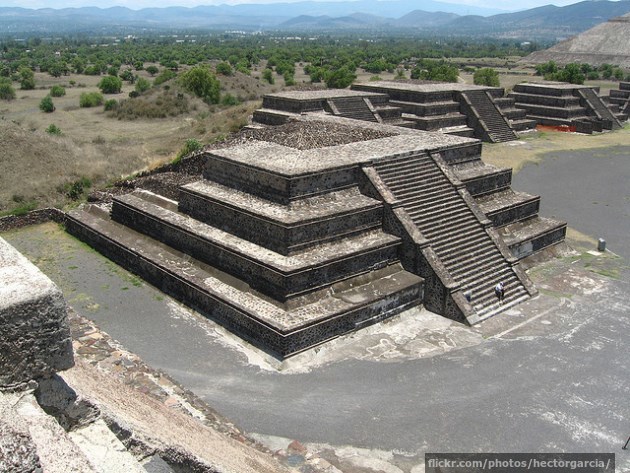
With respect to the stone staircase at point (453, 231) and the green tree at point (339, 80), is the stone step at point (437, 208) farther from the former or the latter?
the green tree at point (339, 80)

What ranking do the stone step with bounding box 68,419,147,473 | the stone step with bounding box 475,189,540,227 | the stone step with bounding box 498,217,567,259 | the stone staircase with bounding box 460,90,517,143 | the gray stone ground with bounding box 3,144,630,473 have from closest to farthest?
1. the stone step with bounding box 68,419,147,473
2. the gray stone ground with bounding box 3,144,630,473
3. the stone step with bounding box 498,217,567,259
4. the stone step with bounding box 475,189,540,227
5. the stone staircase with bounding box 460,90,517,143

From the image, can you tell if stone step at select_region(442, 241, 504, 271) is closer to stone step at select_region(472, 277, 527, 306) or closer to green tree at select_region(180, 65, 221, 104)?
stone step at select_region(472, 277, 527, 306)

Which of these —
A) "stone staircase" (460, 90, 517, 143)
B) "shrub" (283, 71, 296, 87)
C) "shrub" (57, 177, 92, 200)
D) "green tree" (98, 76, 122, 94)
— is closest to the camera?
"shrub" (57, 177, 92, 200)

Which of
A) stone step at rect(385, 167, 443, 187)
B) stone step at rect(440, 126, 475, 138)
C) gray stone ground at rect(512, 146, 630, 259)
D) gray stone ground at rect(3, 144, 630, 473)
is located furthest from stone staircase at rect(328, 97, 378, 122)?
gray stone ground at rect(3, 144, 630, 473)

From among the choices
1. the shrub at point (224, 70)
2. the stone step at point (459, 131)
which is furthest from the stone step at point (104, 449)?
the shrub at point (224, 70)

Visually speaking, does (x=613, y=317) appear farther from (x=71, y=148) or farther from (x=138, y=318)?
(x=71, y=148)

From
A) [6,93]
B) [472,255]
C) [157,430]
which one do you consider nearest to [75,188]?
[472,255]
